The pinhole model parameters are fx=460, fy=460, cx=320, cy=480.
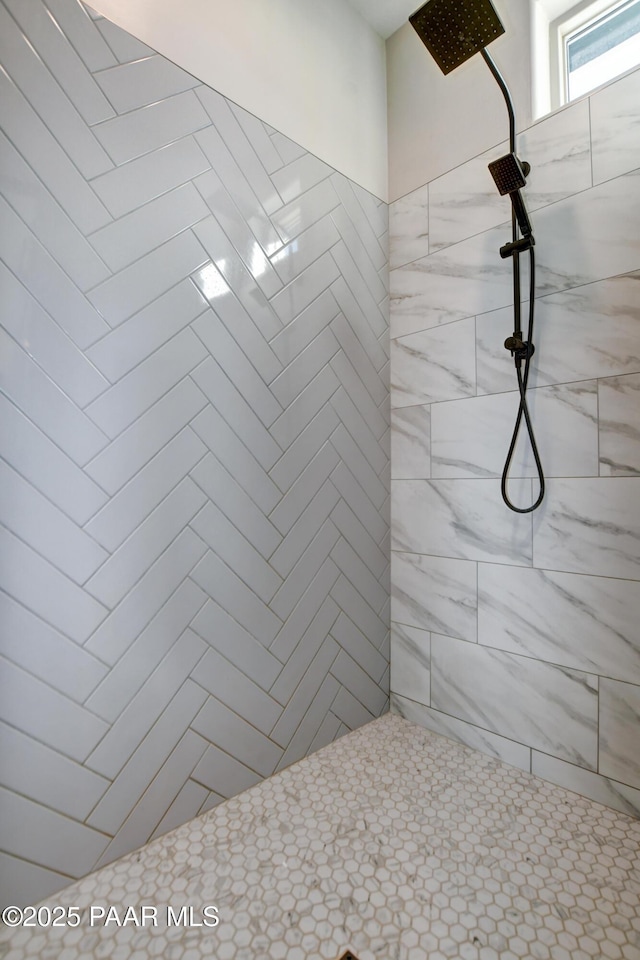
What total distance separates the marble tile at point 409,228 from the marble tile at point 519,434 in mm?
600

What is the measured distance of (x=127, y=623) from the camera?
1.05 m

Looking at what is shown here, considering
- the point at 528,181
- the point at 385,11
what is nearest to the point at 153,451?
the point at 528,181

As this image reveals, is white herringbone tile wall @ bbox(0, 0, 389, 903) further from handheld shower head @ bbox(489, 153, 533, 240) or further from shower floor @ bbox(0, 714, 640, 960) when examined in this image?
handheld shower head @ bbox(489, 153, 533, 240)

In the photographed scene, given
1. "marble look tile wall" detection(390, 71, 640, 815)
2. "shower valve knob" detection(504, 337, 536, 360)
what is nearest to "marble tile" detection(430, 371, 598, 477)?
"marble look tile wall" detection(390, 71, 640, 815)

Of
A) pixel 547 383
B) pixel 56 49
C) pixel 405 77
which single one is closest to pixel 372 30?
pixel 405 77

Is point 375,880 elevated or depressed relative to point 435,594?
depressed

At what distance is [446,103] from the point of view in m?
1.64

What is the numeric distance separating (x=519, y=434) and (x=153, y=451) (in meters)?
1.07

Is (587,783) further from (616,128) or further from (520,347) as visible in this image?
(616,128)

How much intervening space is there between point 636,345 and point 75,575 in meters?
1.47

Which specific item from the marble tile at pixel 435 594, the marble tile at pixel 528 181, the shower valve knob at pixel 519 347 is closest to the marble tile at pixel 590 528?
the marble tile at pixel 435 594

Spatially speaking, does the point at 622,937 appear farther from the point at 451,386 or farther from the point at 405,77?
the point at 405,77

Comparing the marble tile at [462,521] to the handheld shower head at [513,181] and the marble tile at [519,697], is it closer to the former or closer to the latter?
the marble tile at [519,697]

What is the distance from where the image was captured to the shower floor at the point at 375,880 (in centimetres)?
84
